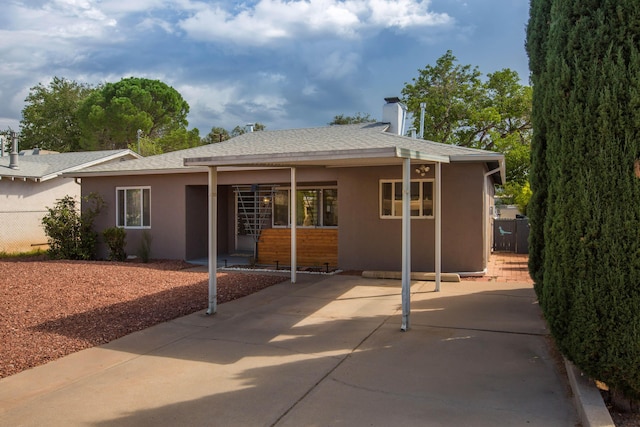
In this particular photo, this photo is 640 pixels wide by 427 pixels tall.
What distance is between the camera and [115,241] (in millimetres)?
13922

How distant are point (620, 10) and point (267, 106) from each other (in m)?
40.4

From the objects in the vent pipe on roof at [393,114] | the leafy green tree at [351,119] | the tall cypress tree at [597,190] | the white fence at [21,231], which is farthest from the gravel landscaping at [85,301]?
the leafy green tree at [351,119]

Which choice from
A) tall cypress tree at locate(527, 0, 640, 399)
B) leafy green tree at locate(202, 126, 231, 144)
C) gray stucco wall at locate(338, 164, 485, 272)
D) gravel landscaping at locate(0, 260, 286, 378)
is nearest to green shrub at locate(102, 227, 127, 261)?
gravel landscaping at locate(0, 260, 286, 378)

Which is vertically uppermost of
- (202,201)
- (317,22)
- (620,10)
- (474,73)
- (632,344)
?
(474,73)

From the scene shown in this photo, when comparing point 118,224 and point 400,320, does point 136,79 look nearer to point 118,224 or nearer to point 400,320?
point 118,224

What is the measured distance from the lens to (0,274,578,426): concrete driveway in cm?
387

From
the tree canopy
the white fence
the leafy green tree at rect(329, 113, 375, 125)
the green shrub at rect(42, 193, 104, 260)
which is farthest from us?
the leafy green tree at rect(329, 113, 375, 125)

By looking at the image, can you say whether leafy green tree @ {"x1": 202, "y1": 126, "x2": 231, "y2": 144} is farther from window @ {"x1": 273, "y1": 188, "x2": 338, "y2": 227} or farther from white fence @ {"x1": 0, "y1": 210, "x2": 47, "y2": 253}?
window @ {"x1": 273, "y1": 188, "x2": 338, "y2": 227}

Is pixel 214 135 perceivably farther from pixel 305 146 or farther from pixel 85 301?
pixel 85 301

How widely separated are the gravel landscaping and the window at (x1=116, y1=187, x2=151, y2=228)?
2.49m

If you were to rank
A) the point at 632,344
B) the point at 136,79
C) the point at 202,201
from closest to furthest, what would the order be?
1. the point at 632,344
2. the point at 202,201
3. the point at 136,79

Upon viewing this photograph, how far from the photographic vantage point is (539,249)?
568cm

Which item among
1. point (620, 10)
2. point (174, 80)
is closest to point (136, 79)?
point (174, 80)

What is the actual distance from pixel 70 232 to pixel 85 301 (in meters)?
7.34
